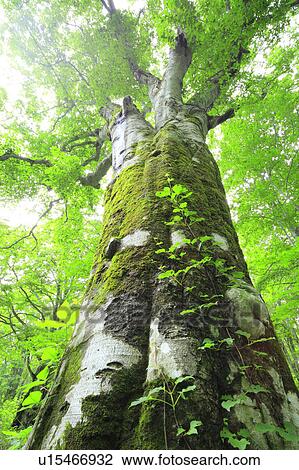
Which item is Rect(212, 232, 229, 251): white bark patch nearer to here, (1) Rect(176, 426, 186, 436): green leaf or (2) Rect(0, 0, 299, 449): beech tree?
(2) Rect(0, 0, 299, 449): beech tree

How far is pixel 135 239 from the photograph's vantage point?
1860 millimetres

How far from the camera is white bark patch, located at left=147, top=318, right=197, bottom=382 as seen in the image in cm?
117

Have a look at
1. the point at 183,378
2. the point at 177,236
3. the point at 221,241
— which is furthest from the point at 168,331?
the point at 221,241

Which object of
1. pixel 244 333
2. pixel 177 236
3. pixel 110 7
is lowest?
pixel 244 333

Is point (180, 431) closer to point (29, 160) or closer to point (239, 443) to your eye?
point (239, 443)

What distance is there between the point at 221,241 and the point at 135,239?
24.9 inches

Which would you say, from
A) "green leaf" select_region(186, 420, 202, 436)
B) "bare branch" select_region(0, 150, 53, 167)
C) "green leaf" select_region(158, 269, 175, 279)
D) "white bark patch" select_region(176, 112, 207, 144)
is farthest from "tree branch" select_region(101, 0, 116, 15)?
"green leaf" select_region(186, 420, 202, 436)

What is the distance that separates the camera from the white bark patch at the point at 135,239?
1.83 meters

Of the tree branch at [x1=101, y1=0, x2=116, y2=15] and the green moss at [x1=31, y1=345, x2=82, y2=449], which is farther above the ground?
the tree branch at [x1=101, y1=0, x2=116, y2=15]

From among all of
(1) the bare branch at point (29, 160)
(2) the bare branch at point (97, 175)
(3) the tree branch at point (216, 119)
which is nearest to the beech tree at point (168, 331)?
(3) the tree branch at point (216, 119)

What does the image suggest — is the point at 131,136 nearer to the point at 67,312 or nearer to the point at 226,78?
the point at 67,312

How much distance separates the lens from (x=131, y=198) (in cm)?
231

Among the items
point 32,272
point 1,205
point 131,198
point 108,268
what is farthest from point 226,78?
point 32,272

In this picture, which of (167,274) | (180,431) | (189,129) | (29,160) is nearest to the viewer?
(180,431)
